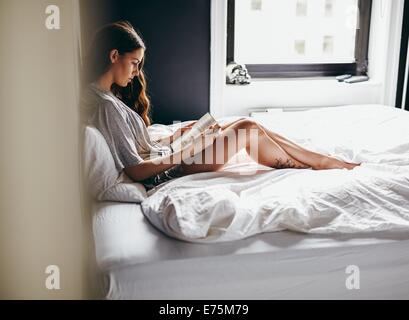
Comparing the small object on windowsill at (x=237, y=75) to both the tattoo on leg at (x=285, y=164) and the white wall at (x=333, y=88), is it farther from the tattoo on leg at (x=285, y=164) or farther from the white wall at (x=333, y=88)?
the tattoo on leg at (x=285, y=164)

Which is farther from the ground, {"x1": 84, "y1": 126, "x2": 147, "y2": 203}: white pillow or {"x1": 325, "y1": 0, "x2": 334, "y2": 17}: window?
{"x1": 325, "y1": 0, "x2": 334, "y2": 17}: window

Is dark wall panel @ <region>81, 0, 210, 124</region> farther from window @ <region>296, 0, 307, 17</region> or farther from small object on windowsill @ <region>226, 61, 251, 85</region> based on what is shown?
window @ <region>296, 0, 307, 17</region>

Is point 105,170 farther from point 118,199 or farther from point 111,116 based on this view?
point 111,116

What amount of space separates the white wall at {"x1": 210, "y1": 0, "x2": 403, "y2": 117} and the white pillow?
156cm

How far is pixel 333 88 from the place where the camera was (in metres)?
3.28

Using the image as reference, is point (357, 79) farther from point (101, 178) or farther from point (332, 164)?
point (101, 178)

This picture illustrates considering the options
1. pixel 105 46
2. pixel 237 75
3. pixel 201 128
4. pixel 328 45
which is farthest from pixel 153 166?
pixel 328 45

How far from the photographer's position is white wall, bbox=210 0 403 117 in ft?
10.4

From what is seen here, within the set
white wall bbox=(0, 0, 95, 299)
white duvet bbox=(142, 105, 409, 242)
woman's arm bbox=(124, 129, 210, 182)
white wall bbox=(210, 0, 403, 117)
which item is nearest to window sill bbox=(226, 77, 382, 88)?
white wall bbox=(210, 0, 403, 117)

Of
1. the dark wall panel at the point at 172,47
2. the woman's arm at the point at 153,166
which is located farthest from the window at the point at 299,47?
the woman's arm at the point at 153,166

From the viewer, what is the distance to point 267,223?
1360 millimetres

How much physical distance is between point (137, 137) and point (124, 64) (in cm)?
29

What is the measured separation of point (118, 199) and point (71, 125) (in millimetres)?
557
